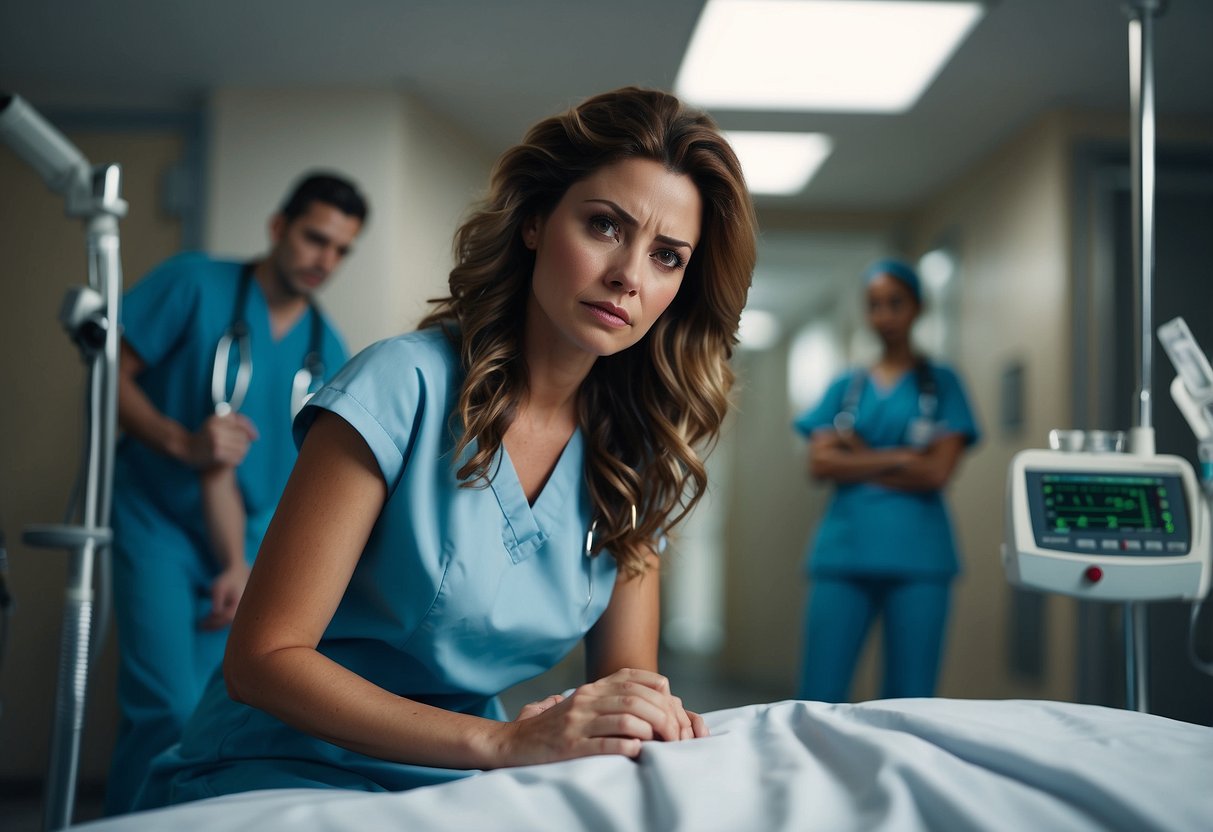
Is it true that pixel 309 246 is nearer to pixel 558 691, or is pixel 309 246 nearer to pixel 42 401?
pixel 42 401

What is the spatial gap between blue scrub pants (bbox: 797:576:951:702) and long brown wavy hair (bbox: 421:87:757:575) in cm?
163

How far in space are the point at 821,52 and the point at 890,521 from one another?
1373 mm

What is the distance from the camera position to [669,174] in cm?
112

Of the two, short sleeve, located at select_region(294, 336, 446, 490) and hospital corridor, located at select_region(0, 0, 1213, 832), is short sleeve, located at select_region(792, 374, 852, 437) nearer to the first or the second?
hospital corridor, located at select_region(0, 0, 1213, 832)

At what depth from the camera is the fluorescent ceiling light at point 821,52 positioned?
2750mm

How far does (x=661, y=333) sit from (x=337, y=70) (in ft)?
7.83

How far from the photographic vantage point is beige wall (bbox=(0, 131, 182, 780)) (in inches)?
124

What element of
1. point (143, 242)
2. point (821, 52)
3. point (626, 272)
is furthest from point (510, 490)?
point (143, 242)

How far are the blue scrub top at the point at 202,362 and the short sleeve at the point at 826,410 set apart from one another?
1.38m

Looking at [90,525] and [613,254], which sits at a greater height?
[613,254]

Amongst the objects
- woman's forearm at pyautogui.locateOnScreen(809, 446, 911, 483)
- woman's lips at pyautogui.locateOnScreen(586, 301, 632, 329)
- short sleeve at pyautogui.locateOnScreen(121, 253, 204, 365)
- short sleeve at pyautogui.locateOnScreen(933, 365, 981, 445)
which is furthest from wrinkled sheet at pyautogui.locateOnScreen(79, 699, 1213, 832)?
short sleeve at pyautogui.locateOnScreen(933, 365, 981, 445)

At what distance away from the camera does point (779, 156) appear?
3824 millimetres

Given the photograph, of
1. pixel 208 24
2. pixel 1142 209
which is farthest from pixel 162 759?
pixel 208 24

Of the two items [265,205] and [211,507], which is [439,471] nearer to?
[211,507]
